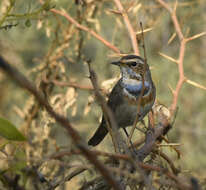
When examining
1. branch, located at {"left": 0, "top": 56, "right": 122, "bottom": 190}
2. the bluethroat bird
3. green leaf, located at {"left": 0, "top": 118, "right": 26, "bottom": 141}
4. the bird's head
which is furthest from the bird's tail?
branch, located at {"left": 0, "top": 56, "right": 122, "bottom": 190}

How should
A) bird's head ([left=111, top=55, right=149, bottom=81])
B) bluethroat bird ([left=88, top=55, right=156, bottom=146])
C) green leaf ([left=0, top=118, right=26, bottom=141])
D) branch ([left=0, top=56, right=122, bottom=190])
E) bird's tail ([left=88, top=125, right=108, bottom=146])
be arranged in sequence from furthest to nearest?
bird's tail ([left=88, top=125, right=108, bottom=146])
bluethroat bird ([left=88, top=55, right=156, bottom=146])
bird's head ([left=111, top=55, right=149, bottom=81])
green leaf ([left=0, top=118, right=26, bottom=141])
branch ([left=0, top=56, right=122, bottom=190])

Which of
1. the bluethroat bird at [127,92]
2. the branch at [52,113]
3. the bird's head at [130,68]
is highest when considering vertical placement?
the bird's head at [130,68]

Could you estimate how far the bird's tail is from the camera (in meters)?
3.68

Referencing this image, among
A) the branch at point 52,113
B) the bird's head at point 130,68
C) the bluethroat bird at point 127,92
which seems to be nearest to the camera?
the branch at point 52,113

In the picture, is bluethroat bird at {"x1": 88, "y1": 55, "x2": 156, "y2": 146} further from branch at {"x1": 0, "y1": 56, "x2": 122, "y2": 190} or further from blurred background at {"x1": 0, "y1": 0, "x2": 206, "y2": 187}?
branch at {"x1": 0, "y1": 56, "x2": 122, "y2": 190}

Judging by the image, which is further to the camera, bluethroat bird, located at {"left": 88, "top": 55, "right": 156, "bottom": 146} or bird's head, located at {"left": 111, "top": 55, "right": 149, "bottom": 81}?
bluethroat bird, located at {"left": 88, "top": 55, "right": 156, "bottom": 146}

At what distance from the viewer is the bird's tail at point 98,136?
3.68 meters

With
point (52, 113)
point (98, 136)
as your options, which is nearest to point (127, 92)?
point (98, 136)

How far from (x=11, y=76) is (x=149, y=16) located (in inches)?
149

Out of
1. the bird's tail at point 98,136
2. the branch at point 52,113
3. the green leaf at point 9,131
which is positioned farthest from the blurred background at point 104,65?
the branch at point 52,113

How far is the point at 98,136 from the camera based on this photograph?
3.69 m

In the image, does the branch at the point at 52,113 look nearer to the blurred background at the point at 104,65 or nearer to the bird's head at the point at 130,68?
the bird's head at the point at 130,68

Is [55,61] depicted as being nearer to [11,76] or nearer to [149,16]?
[149,16]

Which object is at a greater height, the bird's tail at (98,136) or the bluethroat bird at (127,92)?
the bluethroat bird at (127,92)
